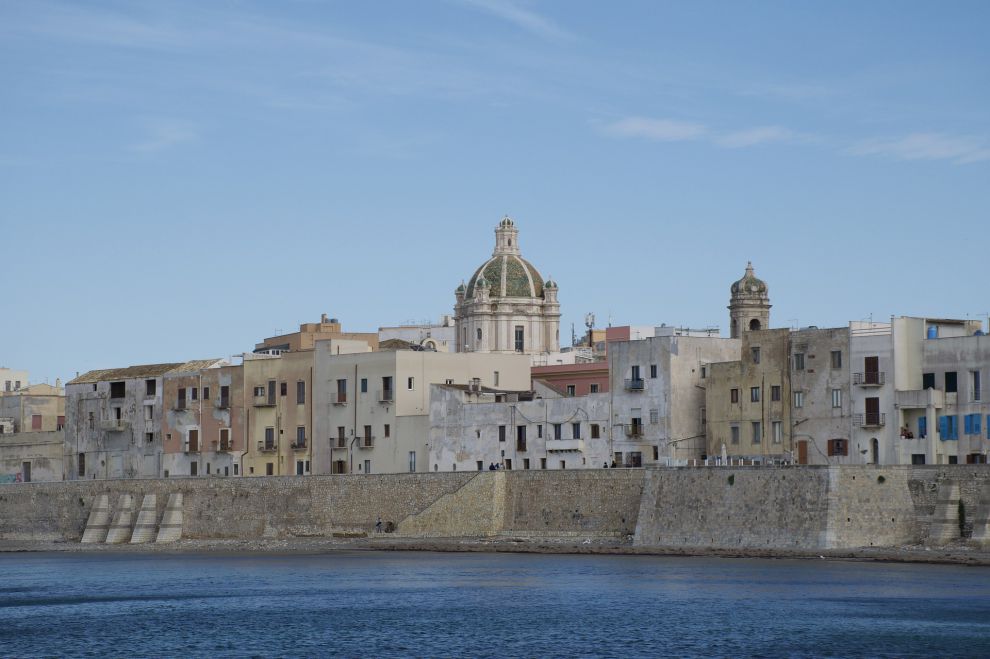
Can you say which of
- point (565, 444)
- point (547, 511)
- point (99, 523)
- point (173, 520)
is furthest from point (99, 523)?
point (547, 511)

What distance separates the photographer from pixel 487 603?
179 ft

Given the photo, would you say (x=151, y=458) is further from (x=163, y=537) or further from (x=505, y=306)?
(x=505, y=306)

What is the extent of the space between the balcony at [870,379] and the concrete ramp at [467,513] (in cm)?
1414

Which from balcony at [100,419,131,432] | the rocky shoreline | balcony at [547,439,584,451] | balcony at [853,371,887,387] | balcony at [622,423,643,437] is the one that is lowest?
the rocky shoreline

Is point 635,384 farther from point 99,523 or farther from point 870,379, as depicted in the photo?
point 99,523

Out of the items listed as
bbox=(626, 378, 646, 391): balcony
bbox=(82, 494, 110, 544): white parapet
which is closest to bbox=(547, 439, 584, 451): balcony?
bbox=(626, 378, 646, 391): balcony

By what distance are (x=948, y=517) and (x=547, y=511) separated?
1673 cm

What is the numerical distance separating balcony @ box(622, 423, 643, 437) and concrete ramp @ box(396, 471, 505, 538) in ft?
20.6

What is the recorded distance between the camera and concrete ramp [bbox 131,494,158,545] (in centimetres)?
8306

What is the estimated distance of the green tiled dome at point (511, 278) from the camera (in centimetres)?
13000

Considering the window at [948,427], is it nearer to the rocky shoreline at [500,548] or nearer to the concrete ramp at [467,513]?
the rocky shoreline at [500,548]

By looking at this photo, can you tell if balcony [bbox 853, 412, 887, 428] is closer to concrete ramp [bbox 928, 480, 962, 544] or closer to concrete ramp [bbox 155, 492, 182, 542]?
concrete ramp [bbox 928, 480, 962, 544]

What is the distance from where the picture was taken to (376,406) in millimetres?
82062

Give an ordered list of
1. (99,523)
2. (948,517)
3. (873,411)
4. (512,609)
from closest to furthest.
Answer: (512,609) < (948,517) < (873,411) < (99,523)
